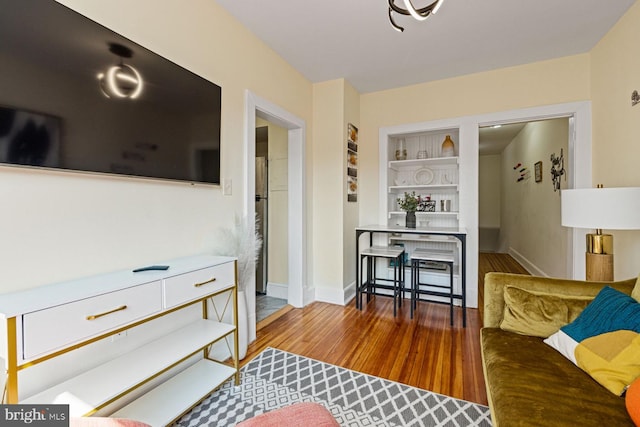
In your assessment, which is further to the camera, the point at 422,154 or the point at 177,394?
the point at 422,154

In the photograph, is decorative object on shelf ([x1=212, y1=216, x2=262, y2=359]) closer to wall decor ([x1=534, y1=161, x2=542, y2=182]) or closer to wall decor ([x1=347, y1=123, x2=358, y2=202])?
wall decor ([x1=347, y1=123, x2=358, y2=202])

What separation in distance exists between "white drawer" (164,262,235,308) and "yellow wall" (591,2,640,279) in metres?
3.03

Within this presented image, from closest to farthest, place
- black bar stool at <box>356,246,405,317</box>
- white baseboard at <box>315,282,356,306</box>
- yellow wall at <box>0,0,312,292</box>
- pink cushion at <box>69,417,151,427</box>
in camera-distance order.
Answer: pink cushion at <box>69,417,151,427</box> → yellow wall at <box>0,0,312,292</box> → black bar stool at <box>356,246,405,317</box> → white baseboard at <box>315,282,356,306</box>

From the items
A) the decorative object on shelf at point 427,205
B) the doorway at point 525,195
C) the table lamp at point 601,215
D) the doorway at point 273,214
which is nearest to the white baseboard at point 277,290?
the doorway at point 273,214

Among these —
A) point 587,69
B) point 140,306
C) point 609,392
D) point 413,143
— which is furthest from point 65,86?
point 587,69

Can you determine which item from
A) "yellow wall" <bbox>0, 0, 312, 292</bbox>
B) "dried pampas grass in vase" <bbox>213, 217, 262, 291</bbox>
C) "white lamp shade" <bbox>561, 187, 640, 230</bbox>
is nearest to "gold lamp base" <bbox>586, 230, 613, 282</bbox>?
"white lamp shade" <bbox>561, 187, 640, 230</bbox>

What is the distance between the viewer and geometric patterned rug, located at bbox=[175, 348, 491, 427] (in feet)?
5.00

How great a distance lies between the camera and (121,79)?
1455mm

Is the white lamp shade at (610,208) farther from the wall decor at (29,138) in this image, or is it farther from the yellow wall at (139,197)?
the wall decor at (29,138)

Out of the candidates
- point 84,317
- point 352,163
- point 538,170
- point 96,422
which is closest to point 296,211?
point 352,163

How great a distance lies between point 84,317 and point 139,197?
74 centimetres

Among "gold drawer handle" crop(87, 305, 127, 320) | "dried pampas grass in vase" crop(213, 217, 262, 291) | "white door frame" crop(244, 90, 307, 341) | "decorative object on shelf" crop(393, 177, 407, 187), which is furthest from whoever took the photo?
"decorative object on shelf" crop(393, 177, 407, 187)

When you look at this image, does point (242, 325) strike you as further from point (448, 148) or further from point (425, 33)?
point (448, 148)

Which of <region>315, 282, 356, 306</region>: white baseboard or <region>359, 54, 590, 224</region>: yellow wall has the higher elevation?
<region>359, 54, 590, 224</region>: yellow wall
